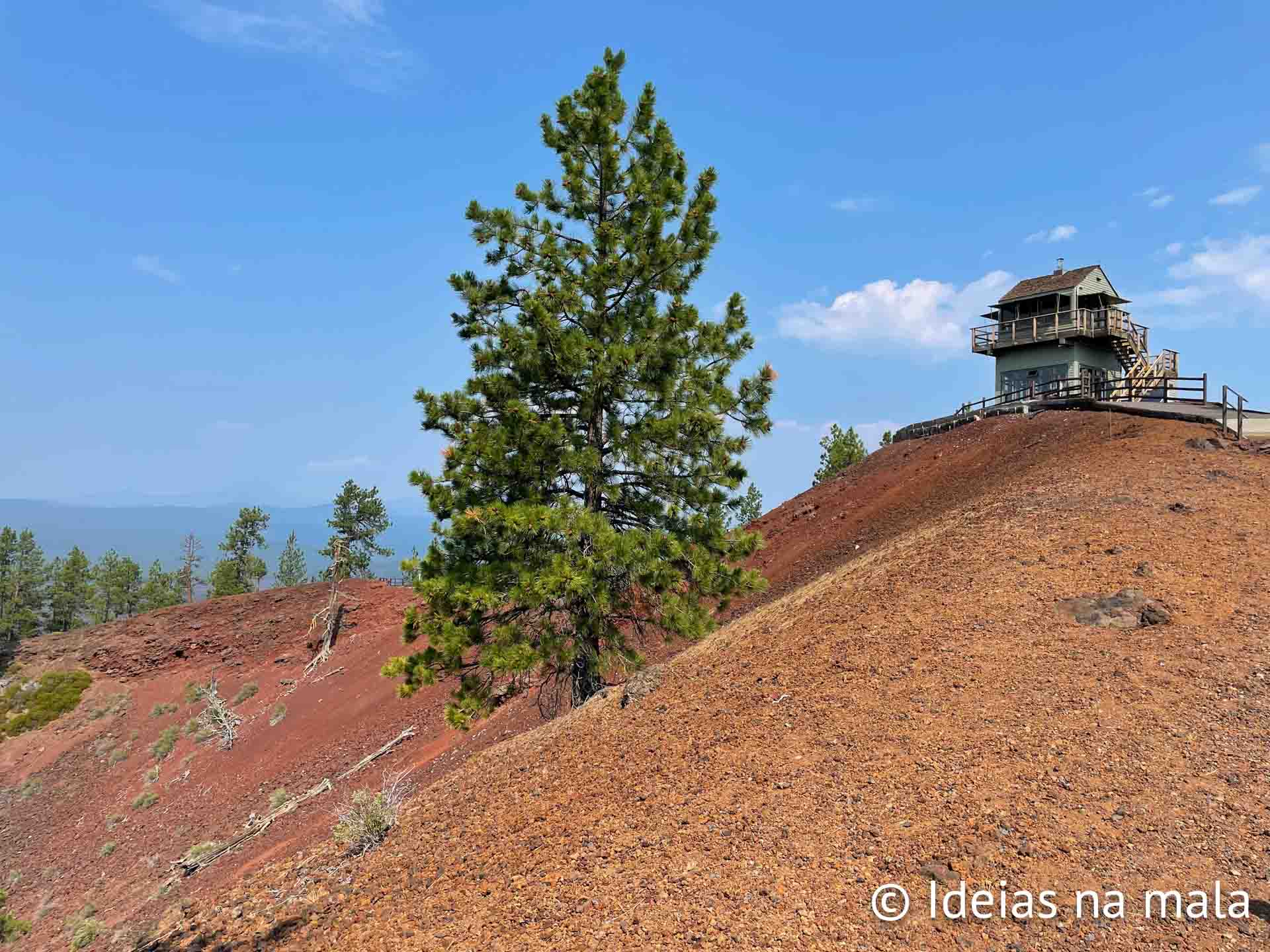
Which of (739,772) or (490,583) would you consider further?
(490,583)

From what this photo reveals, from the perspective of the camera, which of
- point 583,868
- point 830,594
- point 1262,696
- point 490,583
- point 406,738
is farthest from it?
point 406,738

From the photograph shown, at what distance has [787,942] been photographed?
605 cm

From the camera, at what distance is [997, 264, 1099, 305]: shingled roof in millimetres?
35906

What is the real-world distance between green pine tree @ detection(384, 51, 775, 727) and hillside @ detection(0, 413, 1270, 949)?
1714mm

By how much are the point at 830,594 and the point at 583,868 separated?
29.8 feet

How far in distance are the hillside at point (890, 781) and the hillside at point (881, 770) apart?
4cm

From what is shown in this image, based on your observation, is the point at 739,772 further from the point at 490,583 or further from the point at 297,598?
the point at 297,598

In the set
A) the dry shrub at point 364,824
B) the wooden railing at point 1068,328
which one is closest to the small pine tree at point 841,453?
the wooden railing at point 1068,328

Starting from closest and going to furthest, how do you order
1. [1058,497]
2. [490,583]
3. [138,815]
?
1. [490,583]
2. [1058,497]
3. [138,815]

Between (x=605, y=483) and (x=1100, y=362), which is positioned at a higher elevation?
(x=1100, y=362)

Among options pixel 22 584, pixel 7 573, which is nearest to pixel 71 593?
pixel 22 584

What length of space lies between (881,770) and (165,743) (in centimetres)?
3110

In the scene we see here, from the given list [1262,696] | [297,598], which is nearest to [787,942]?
[1262,696]

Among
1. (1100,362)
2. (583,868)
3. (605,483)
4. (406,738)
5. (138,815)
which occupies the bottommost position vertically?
(138,815)
